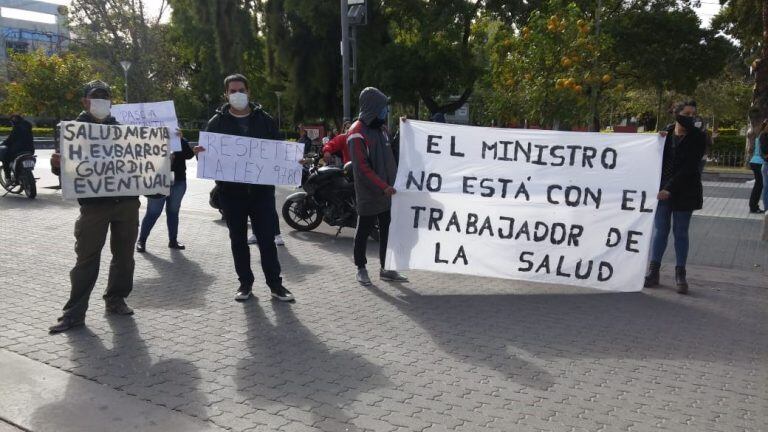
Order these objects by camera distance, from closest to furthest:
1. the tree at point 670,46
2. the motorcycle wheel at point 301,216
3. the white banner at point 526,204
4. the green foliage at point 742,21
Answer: the white banner at point 526,204 → the motorcycle wheel at point 301,216 → the green foliage at point 742,21 → the tree at point 670,46

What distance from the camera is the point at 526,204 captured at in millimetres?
6199

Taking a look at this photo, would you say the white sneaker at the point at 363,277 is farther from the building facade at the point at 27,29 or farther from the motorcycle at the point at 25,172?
the building facade at the point at 27,29

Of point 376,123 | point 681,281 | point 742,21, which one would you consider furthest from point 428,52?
point 681,281

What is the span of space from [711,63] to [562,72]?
14317mm

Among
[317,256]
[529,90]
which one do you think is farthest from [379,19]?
[317,256]

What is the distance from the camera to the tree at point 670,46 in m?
25.1

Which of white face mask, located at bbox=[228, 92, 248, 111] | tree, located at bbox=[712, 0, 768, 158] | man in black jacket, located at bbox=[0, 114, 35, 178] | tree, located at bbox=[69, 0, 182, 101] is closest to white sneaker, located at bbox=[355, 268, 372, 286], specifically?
white face mask, located at bbox=[228, 92, 248, 111]

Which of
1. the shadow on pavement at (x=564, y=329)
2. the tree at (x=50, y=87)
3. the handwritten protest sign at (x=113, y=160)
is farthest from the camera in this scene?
the tree at (x=50, y=87)

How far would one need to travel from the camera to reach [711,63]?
2539 cm

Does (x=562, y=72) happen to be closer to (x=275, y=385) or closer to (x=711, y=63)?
(x=275, y=385)

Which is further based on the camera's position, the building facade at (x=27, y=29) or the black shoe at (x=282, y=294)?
the building facade at (x=27, y=29)

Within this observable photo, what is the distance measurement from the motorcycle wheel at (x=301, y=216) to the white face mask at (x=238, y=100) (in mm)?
4005

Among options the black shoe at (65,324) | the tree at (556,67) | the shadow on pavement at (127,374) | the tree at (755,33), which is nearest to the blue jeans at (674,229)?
the shadow on pavement at (127,374)

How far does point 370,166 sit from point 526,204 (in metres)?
1.53
